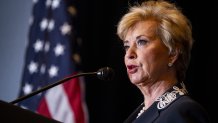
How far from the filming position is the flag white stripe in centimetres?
267

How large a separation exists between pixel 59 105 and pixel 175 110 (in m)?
1.18

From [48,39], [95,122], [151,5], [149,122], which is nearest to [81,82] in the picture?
[48,39]

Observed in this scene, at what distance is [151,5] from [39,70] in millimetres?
1009

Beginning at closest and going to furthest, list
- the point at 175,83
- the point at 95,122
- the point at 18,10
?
the point at 175,83 < the point at 95,122 < the point at 18,10

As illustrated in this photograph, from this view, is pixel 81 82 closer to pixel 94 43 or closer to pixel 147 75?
pixel 94 43

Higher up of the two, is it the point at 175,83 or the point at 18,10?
the point at 18,10

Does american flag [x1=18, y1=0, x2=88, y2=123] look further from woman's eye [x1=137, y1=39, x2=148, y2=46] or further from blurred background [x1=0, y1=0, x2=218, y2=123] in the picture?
woman's eye [x1=137, y1=39, x2=148, y2=46]

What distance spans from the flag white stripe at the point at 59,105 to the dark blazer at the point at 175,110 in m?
0.91

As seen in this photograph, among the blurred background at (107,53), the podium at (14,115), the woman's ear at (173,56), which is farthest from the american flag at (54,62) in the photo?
the podium at (14,115)

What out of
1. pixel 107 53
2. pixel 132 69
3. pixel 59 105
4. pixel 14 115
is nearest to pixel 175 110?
pixel 132 69

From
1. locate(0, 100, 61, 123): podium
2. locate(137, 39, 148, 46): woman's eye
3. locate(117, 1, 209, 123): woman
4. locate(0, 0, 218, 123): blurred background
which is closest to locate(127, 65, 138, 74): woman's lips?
locate(117, 1, 209, 123): woman

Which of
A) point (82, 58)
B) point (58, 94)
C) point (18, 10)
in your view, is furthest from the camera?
point (18, 10)

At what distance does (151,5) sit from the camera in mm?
2092

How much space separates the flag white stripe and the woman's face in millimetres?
857
